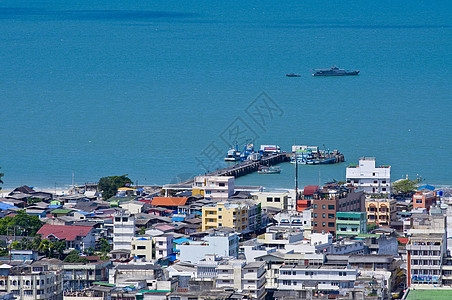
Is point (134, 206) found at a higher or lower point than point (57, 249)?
higher

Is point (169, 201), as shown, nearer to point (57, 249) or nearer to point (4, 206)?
point (4, 206)

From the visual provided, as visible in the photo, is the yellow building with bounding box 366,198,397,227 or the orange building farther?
the orange building

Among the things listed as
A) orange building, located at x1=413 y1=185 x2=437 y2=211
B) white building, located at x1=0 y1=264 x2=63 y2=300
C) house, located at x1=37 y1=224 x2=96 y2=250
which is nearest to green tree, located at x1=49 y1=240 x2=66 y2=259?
house, located at x1=37 y1=224 x2=96 y2=250

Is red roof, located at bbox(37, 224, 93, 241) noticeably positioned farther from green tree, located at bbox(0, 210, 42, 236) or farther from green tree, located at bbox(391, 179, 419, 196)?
green tree, located at bbox(391, 179, 419, 196)

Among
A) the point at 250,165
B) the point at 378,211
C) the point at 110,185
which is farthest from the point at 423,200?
the point at 250,165

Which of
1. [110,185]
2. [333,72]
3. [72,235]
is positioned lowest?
[72,235]

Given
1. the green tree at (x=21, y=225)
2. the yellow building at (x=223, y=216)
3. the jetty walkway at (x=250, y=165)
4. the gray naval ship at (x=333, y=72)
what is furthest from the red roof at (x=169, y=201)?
the gray naval ship at (x=333, y=72)
